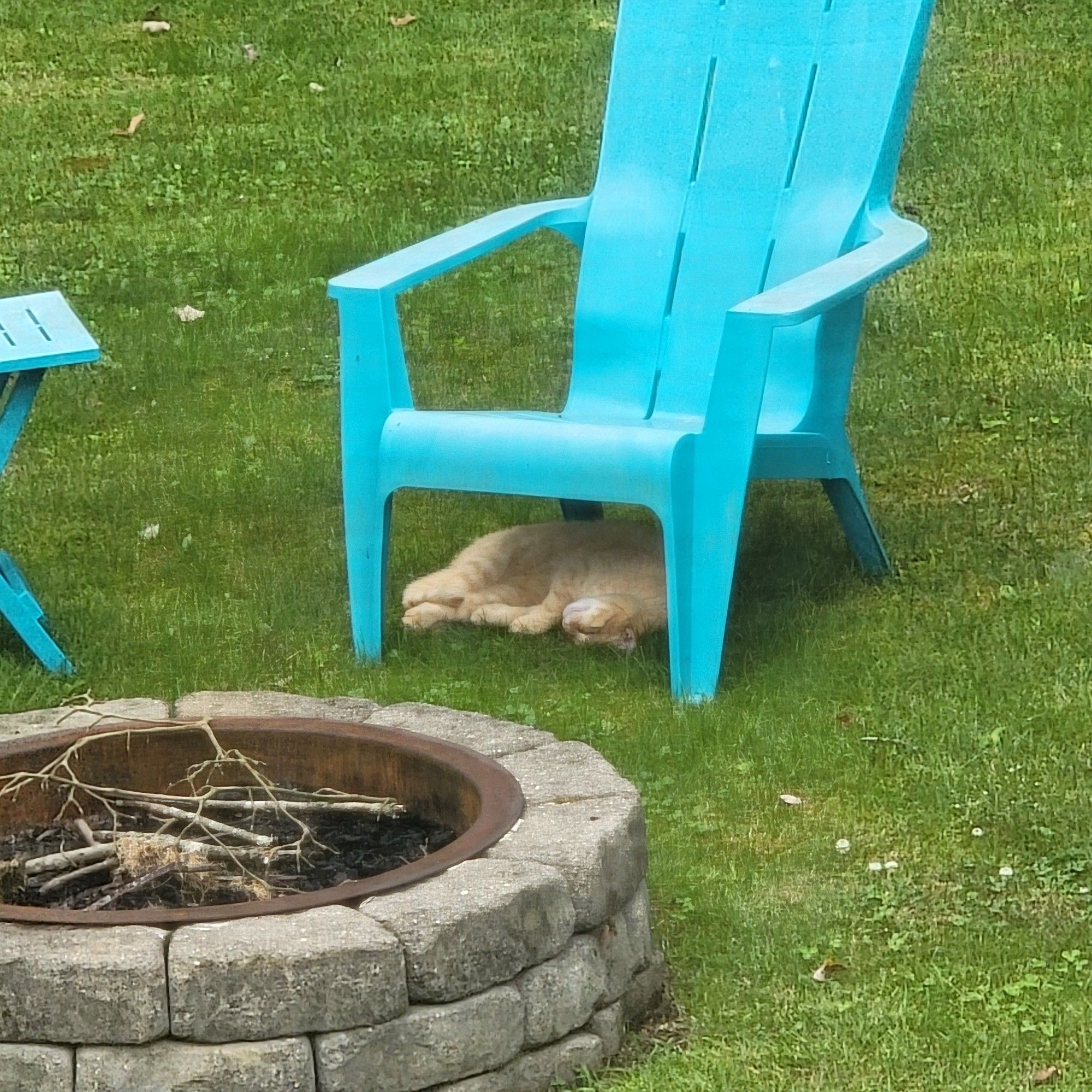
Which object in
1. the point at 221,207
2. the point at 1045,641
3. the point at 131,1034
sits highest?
the point at 131,1034

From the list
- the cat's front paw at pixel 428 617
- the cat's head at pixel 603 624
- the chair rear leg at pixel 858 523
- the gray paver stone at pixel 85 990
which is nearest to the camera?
the gray paver stone at pixel 85 990

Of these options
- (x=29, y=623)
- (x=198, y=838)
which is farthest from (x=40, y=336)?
(x=198, y=838)

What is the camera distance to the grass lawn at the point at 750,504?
10.6 ft

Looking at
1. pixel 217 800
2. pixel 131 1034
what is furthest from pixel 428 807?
pixel 131 1034

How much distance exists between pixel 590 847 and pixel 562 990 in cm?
20

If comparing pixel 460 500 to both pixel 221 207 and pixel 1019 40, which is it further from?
pixel 1019 40

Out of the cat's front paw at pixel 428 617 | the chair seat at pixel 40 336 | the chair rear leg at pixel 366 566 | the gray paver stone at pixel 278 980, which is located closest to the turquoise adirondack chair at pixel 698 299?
the chair rear leg at pixel 366 566

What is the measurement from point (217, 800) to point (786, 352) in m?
2.10

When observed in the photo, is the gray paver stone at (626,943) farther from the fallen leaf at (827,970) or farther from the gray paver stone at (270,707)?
the gray paver stone at (270,707)

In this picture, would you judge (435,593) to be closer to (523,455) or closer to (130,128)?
(523,455)

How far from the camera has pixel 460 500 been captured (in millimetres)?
5539

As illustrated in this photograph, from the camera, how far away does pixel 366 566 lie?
4473 mm

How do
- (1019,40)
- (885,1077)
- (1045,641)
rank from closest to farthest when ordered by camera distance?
(885,1077) → (1045,641) → (1019,40)

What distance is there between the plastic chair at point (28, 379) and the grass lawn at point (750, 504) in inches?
3.3
